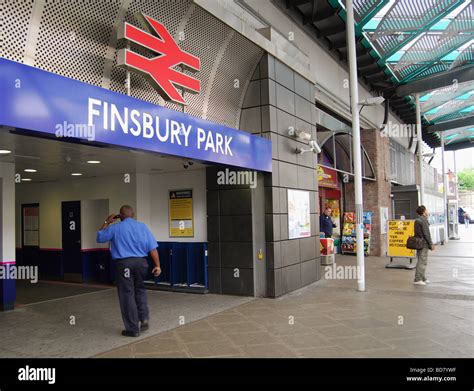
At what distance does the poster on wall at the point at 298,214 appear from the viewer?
27.4ft

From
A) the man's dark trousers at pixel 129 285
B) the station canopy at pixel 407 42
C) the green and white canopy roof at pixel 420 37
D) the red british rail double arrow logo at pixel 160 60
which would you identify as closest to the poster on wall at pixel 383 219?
the station canopy at pixel 407 42

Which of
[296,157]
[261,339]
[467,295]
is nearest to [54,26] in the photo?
[261,339]

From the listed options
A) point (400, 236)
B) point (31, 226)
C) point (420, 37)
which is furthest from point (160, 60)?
point (420, 37)

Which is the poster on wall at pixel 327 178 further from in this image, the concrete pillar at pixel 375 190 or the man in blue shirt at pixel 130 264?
the man in blue shirt at pixel 130 264

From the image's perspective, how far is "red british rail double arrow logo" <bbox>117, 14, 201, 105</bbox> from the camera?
16.4ft

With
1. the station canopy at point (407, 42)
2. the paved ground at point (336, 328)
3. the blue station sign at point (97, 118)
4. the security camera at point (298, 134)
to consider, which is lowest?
the paved ground at point (336, 328)

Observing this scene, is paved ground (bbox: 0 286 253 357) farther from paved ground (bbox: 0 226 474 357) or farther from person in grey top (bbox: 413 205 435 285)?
person in grey top (bbox: 413 205 435 285)

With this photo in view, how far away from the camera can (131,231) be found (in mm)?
5316

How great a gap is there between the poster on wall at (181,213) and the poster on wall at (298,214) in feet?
6.70

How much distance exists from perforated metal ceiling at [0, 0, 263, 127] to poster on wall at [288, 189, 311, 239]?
86.0 inches

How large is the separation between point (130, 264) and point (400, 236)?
8.70 meters

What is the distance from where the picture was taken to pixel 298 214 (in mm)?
8688

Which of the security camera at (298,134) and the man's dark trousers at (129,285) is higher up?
the security camera at (298,134)
